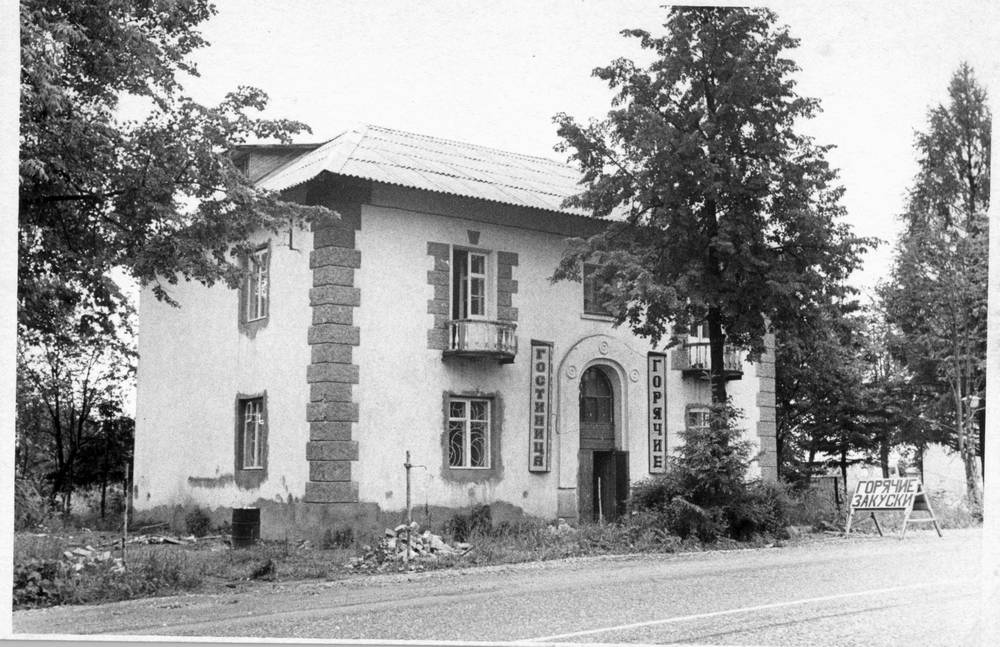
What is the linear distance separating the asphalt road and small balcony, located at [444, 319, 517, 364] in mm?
5453

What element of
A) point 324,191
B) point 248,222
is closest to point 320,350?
point 324,191

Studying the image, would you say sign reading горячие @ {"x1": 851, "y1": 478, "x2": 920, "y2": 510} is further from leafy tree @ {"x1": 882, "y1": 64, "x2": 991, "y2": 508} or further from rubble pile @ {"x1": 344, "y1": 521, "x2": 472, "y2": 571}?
rubble pile @ {"x1": 344, "y1": 521, "x2": 472, "y2": 571}

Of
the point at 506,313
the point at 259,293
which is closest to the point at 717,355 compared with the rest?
the point at 506,313

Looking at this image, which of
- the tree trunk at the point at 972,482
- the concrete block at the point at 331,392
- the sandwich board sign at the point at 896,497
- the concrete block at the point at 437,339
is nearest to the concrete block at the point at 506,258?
the concrete block at the point at 437,339

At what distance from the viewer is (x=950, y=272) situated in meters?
15.9

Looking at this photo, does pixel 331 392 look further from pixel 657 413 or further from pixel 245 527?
pixel 657 413

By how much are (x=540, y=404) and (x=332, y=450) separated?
3.84 m

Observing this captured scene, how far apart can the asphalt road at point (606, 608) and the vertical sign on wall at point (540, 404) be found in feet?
19.1

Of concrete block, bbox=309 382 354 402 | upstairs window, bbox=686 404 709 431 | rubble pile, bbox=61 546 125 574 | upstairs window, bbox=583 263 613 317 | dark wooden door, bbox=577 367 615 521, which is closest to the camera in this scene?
rubble pile, bbox=61 546 125 574

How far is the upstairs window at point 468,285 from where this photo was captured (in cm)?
1920

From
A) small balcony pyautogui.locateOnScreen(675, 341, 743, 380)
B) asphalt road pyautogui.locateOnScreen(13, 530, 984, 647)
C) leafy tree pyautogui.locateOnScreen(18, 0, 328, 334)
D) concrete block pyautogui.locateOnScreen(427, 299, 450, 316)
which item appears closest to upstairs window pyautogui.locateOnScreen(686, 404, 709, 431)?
small balcony pyautogui.locateOnScreen(675, 341, 743, 380)

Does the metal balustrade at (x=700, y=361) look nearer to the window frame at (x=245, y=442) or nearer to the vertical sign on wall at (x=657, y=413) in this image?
the vertical sign on wall at (x=657, y=413)

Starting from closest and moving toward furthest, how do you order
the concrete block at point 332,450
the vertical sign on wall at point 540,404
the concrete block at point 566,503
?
the concrete block at point 332,450
the vertical sign on wall at point 540,404
the concrete block at point 566,503

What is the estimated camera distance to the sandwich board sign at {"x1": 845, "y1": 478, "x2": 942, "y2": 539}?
16312 mm
